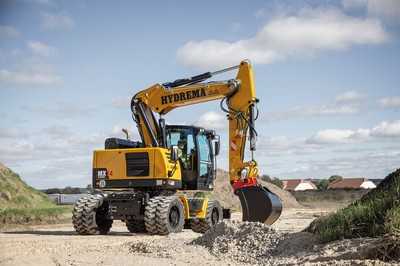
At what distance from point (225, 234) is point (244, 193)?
3725 mm

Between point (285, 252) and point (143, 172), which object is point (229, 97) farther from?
point (285, 252)

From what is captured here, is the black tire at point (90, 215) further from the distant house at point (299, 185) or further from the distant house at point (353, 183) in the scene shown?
the distant house at point (299, 185)

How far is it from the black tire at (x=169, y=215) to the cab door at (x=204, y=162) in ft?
4.98

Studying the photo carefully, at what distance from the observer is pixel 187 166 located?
705 inches

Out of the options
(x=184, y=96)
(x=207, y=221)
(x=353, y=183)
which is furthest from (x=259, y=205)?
(x=353, y=183)

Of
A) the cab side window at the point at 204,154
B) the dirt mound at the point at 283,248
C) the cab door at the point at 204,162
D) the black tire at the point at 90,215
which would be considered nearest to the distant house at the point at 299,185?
the cab door at the point at 204,162

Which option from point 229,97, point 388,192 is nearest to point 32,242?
point 229,97

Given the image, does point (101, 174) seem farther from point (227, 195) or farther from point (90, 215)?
point (227, 195)

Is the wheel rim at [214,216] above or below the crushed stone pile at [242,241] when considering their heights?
above

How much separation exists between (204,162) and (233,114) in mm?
1990

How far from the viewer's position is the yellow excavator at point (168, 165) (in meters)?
16.4

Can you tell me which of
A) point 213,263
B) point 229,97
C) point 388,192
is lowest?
point 213,263

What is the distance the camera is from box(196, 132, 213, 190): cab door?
18.0 metres

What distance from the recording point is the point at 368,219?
30.5 feet
